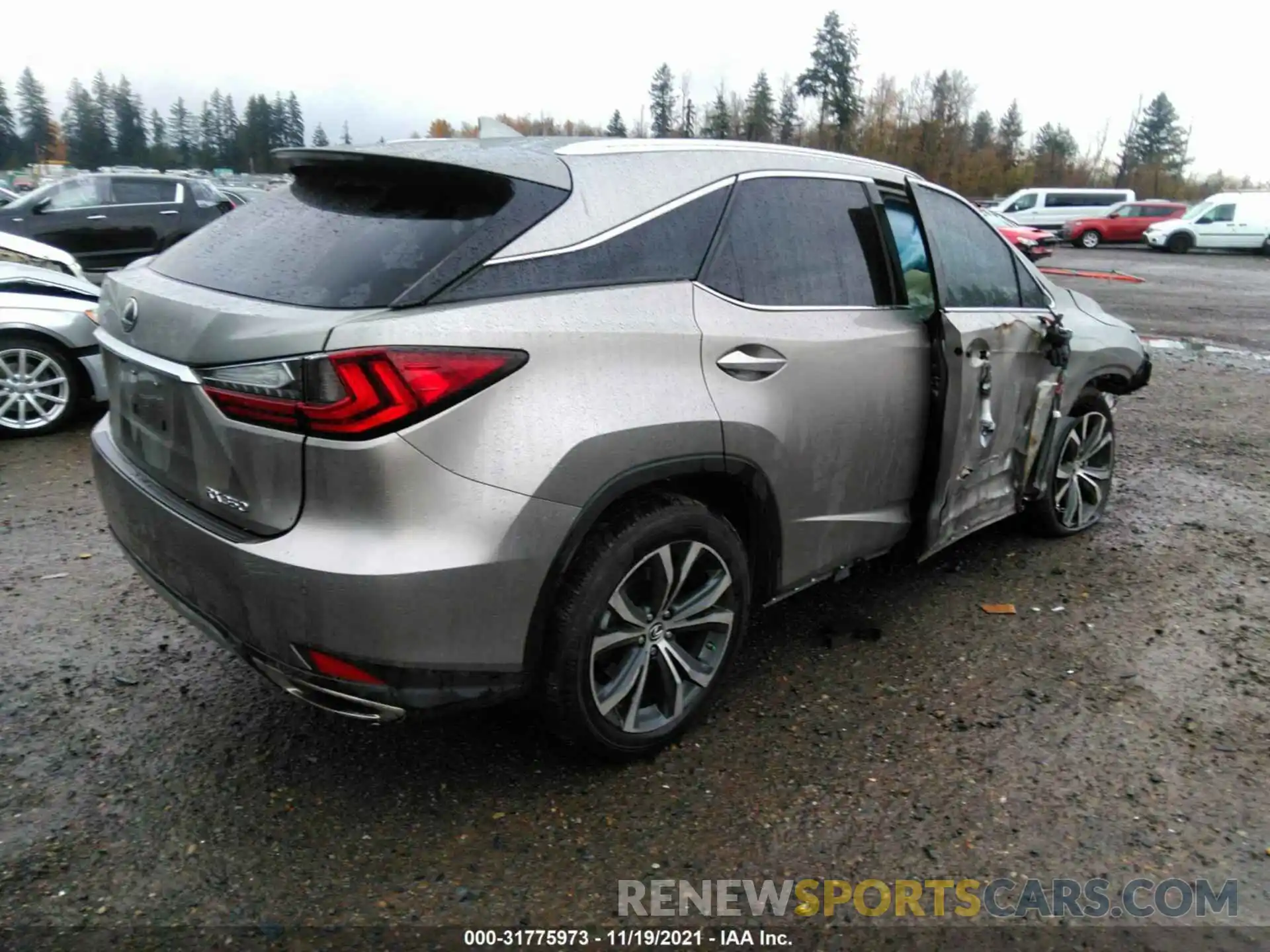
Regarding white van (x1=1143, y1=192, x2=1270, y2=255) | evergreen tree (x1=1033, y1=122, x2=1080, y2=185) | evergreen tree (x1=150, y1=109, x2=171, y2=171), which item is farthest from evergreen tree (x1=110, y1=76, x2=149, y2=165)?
white van (x1=1143, y1=192, x2=1270, y2=255)

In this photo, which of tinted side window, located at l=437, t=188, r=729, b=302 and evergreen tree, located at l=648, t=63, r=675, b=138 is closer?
tinted side window, located at l=437, t=188, r=729, b=302

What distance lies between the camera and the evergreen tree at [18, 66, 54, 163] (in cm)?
11850

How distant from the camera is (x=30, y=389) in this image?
636cm

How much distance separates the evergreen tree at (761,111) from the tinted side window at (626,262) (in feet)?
231

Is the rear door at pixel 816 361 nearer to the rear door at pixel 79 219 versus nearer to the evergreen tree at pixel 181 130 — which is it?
the rear door at pixel 79 219

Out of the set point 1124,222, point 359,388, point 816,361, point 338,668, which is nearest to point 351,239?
point 359,388

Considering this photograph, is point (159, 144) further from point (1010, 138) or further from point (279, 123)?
point (1010, 138)

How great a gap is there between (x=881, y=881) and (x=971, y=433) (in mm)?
1955

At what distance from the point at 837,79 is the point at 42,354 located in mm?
75612

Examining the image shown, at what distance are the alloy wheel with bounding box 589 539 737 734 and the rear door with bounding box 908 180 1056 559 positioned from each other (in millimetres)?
1188

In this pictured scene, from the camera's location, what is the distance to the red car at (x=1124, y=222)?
34906mm

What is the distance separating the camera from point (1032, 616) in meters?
4.10

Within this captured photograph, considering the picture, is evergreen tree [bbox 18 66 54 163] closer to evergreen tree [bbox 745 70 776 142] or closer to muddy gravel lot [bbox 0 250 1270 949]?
evergreen tree [bbox 745 70 776 142]

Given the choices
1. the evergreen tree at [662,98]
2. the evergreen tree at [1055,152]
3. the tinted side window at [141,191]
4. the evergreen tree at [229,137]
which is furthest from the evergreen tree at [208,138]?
the tinted side window at [141,191]
